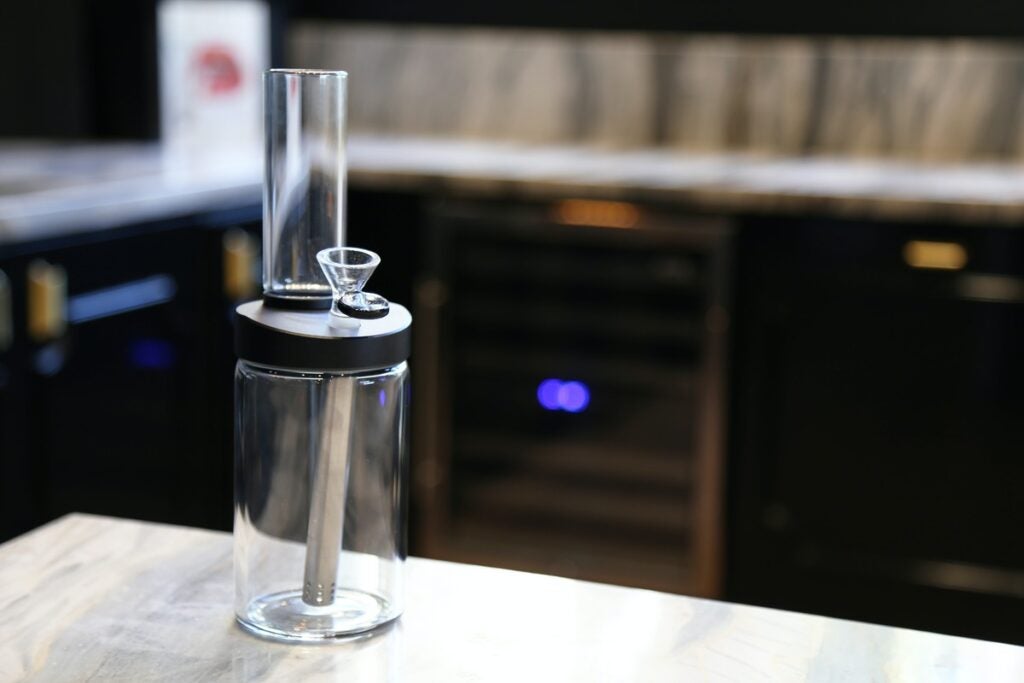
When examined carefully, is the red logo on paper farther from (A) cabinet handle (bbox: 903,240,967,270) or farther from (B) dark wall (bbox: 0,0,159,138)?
(A) cabinet handle (bbox: 903,240,967,270)

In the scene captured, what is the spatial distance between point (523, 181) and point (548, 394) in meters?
0.44

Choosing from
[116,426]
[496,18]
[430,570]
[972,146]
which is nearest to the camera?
[430,570]

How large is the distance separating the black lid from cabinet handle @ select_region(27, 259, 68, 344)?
1435 millimetres

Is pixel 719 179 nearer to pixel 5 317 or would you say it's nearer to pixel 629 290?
pixel 629 290

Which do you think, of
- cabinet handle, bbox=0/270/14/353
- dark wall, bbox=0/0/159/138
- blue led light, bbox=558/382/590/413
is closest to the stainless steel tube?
cabinet handle, bbox=0/270/14/353

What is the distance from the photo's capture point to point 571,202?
2709 mm

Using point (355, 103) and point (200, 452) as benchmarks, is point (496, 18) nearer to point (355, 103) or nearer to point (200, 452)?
point (355, 103)

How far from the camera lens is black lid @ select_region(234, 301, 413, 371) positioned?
79 centimetres

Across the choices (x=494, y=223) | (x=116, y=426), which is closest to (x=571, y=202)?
(x=494, y=223)

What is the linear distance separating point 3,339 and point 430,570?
1.37 m

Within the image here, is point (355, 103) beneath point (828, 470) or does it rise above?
above

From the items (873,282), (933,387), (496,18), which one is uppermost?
(496,18)

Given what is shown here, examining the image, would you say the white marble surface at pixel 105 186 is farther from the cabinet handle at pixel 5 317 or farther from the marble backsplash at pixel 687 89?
the marble backsplash at pixel 687 89

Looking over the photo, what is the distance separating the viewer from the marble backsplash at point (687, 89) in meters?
3.08
